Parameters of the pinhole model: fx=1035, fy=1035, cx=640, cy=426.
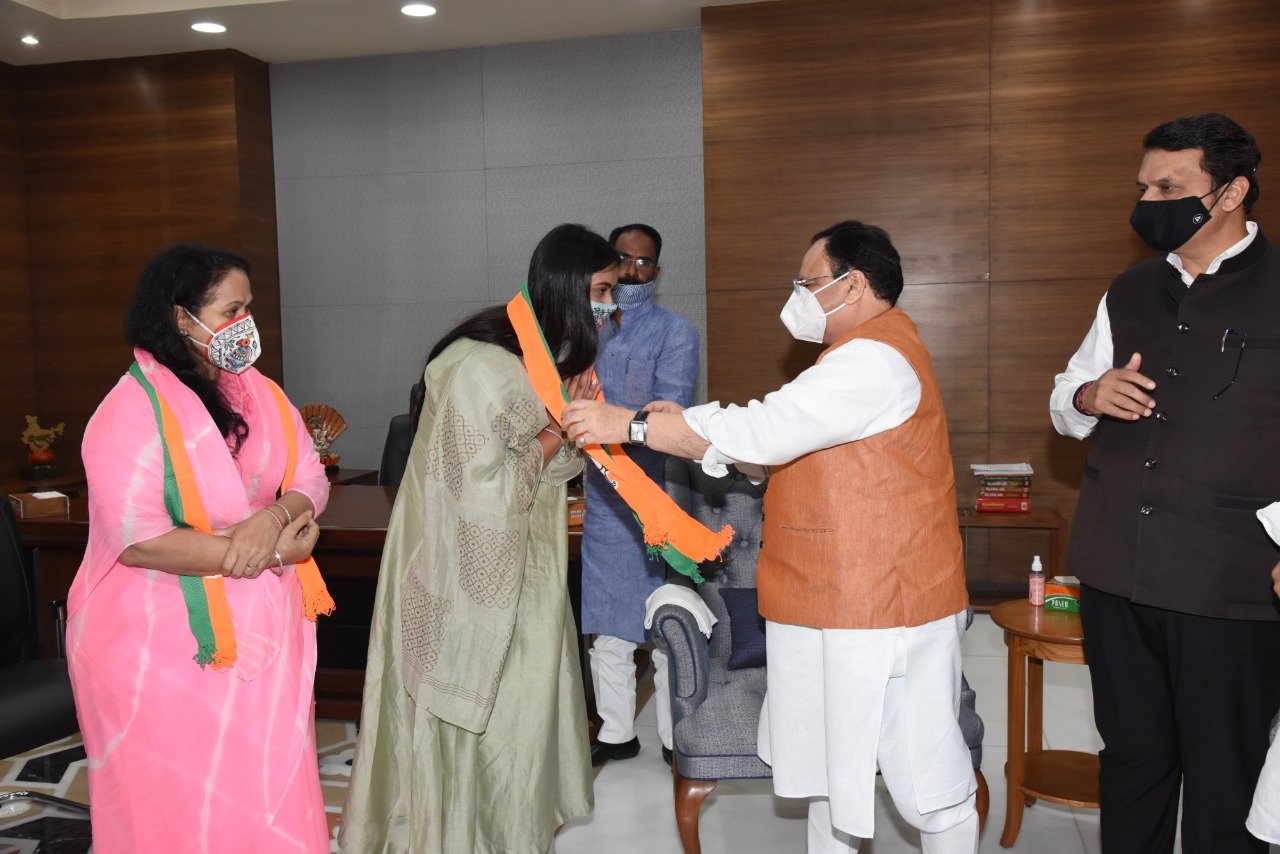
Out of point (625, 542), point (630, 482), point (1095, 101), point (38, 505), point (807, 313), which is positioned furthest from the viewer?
point (1095, 101)

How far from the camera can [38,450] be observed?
5902 millimetres

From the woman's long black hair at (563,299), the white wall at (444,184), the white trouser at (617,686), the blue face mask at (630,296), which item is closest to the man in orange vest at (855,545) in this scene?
the woman's long black hair at (563,299)

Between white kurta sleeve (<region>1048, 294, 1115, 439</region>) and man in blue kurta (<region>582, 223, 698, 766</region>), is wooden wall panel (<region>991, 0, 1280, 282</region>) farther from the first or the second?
white kurta sleeve (<region>1048, 294, 1115, 439</region>)

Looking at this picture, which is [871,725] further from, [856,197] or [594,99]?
[594,99]

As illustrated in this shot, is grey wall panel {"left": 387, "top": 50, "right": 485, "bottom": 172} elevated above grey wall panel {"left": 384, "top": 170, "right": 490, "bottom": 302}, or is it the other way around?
grey wall panel {"left": 387, "top": 50, "right": 485, "bottom": 172}

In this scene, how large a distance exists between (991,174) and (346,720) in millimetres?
3744

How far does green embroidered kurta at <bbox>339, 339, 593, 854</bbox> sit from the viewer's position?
2.15 metres

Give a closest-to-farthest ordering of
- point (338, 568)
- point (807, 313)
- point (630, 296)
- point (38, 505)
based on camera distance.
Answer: point (807, 313) → point (630, 296) → point (338, 568) → point (38, 505)

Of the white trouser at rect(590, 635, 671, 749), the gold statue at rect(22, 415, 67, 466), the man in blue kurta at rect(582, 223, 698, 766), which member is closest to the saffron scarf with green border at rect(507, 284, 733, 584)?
the man in blue kurta at rect(582, 223, 698, 766)

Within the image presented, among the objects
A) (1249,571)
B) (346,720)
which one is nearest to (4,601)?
(346,720)

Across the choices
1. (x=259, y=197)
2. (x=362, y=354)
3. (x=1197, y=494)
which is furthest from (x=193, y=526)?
(x=259, y=197)

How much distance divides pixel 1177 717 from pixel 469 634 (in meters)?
1.43

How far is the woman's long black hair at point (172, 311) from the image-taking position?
211 cm

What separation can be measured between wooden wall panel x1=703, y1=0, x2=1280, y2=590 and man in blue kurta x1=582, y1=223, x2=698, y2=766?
168 cm
